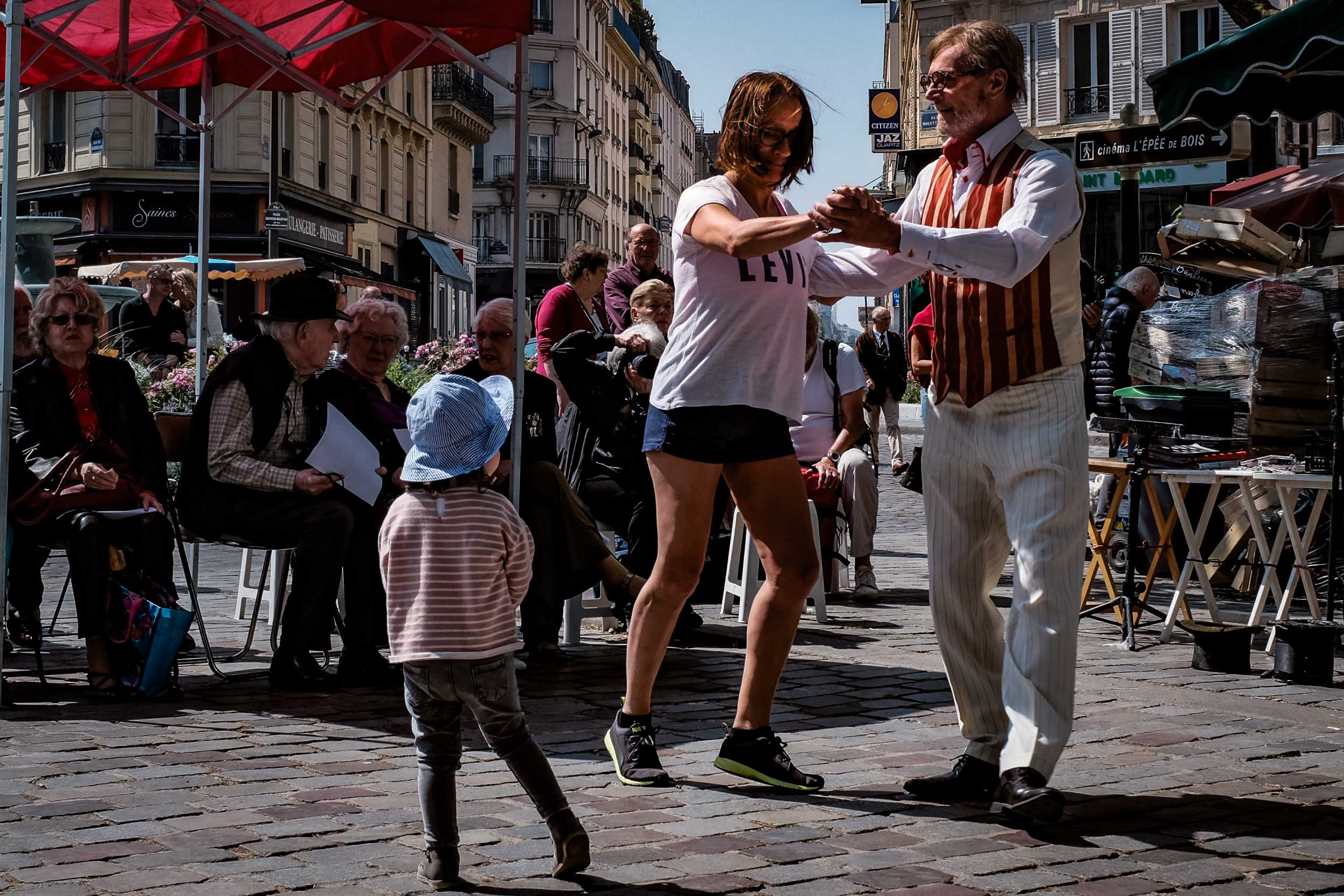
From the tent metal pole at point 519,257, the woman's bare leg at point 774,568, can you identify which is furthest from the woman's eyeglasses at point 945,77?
the tent metal pole at point 519,257

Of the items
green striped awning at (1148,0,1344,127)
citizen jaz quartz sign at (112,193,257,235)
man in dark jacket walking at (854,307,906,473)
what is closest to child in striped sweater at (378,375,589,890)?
green striped awning at (1148,0,1344,127)

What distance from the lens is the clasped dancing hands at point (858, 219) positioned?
13.1ft

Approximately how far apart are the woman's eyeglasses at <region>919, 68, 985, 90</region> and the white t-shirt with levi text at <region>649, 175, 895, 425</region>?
0.55 m

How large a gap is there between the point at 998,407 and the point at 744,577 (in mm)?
4226

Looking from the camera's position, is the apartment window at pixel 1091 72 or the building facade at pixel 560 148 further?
the building facade at pixel 560 148

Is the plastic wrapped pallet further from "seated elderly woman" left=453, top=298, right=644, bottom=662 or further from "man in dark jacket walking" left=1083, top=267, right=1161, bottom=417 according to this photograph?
"seated elderly woman" left=453, top=298, right=644, bottom=662

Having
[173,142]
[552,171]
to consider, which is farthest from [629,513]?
[552,171]

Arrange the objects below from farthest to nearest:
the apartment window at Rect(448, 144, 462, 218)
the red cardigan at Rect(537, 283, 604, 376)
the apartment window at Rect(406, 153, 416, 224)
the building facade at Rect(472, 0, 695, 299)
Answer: the building facade at Rect(472, 0, 695, 299), the apartment window at Rect(448, 144, 462, 218), the apartment window at Rect(406, 153, 416, 224), the red cardigan at Rect(537, 283, 604, 376)

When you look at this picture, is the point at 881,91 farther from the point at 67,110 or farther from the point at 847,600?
the point at 847,600

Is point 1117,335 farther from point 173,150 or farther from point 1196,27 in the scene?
point 173,150

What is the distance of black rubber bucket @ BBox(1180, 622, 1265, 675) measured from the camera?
687 centimetres

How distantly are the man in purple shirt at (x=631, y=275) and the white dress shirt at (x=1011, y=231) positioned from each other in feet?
15.7

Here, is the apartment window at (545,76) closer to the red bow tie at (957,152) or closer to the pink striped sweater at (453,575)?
the red bow tie at (957,152)

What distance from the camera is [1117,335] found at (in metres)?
10.4
